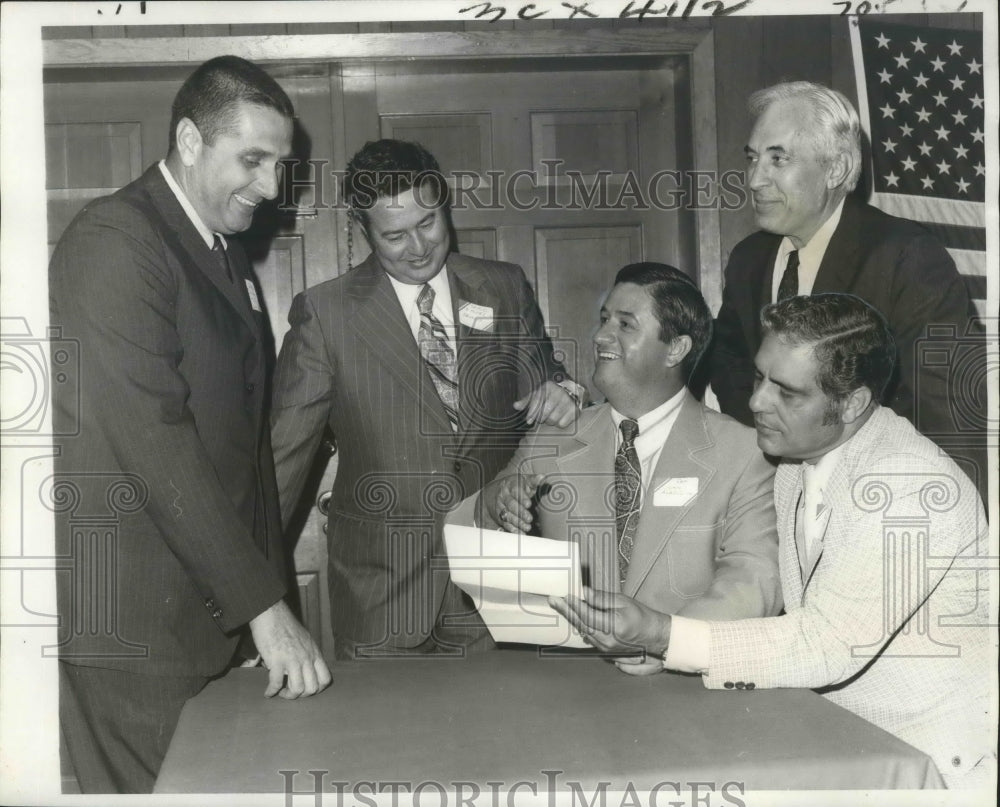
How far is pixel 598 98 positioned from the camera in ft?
10.2

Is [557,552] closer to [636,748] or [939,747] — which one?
[636,748]

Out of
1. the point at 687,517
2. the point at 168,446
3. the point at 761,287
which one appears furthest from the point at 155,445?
the point at 761,287

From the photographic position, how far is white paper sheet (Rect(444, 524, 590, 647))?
1.71 meters

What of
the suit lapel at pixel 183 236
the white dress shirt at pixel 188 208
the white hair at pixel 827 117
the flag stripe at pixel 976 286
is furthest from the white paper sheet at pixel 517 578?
the flag stripe at pixel 976 286

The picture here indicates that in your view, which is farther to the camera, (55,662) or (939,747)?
(55,662)

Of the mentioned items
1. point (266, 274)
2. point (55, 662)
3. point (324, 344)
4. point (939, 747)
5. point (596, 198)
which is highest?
point (596, 198)

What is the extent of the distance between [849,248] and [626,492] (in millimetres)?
947

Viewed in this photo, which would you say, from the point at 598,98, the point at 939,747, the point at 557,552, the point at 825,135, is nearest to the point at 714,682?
the point at 557,552

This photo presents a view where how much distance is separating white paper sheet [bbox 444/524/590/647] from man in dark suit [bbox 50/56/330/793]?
0.41 metres

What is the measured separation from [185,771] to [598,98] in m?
2.36

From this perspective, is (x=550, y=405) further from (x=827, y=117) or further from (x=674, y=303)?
(x=827, y=117)

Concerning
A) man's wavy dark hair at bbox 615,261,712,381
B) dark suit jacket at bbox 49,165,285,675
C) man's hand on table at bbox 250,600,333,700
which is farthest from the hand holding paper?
man's wavy dark hair at bbox 615,261,712,381

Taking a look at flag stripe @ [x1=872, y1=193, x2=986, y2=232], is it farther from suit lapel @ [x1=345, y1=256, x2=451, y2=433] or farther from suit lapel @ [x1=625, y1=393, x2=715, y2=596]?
suit lapel @ [x1=345, y1=256, x2=451, y2=433]

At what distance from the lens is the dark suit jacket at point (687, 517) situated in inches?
90.8
